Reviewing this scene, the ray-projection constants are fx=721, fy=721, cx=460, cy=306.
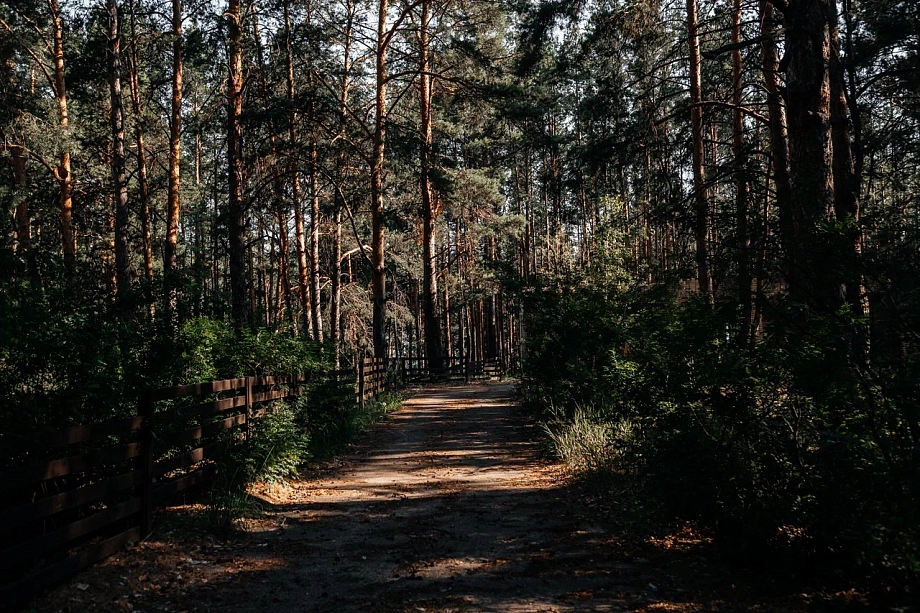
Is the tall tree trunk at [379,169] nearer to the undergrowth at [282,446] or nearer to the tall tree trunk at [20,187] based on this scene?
the undergrowth at [282,446]

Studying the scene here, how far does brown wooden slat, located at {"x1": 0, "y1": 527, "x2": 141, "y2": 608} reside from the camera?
177 inches

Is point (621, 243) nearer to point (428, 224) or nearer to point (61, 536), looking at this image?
point (61, 536)

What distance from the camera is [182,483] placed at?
7.36m

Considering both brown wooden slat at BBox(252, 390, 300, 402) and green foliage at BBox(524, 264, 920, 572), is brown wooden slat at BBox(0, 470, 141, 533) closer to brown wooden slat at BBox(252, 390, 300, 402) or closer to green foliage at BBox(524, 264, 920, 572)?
brown wooden slat at BBox(252, 390, 300, 402)

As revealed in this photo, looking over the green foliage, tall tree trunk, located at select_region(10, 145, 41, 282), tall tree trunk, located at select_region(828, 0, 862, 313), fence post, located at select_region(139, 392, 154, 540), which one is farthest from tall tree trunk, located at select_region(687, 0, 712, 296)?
tall tree trunk, located at select_region(10, 145, 41, 282)

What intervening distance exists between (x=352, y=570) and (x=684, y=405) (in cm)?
308

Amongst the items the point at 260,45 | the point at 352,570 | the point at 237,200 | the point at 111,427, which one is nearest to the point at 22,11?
the point at 260,45

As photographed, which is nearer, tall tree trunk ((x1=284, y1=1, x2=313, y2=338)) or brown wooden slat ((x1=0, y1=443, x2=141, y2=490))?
brown wooden slat ((x1=0, y1=443, x2=141, y2=490))

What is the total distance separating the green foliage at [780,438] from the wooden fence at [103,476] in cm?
441

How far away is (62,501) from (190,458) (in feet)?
7.51

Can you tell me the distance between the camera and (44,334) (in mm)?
5723

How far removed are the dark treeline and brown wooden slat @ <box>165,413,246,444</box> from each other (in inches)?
24.1

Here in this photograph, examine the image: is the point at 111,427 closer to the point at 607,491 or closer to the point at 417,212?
the point at 607,491

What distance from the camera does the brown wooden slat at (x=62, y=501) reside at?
15.1 feet
